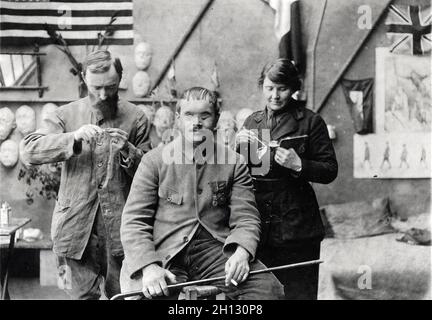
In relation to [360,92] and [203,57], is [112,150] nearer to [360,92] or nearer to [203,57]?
[203,57]

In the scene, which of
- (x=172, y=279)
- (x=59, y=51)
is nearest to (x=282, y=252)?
(x=172, y=279)

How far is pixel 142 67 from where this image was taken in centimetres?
579

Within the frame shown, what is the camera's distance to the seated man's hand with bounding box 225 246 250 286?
10.2 feet

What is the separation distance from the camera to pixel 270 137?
380 cm

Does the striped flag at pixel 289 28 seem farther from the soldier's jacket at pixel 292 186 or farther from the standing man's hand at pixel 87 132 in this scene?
the standing man's hand at pixel 87 132

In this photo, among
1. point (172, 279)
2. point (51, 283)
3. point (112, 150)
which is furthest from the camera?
point (51, 283)

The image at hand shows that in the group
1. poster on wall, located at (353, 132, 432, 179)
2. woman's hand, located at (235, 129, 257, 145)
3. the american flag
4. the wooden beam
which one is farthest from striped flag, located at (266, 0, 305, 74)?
woman's hand, located at (235, 129, 257, 145)

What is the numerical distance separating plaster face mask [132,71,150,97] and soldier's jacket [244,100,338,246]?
2.24 metres

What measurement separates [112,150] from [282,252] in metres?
1.13

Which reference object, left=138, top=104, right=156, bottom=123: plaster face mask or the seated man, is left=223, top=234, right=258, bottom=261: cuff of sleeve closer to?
the seated man

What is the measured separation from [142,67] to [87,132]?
2419 millimetres

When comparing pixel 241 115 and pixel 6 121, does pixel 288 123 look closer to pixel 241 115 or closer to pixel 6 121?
pixel 241 115

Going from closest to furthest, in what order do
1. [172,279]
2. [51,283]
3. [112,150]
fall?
[172,279] < [112,150] < [51,283]

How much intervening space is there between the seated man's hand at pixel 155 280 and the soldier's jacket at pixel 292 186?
Answer: 33.7 inches
